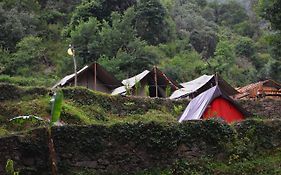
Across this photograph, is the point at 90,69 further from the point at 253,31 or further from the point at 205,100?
the point at 253,31

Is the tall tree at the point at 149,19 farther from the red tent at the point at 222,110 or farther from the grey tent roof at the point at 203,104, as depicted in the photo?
the red tent at the point at 222,110

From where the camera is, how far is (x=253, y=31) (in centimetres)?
6247

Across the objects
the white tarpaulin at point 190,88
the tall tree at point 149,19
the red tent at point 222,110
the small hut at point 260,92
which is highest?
the tall tree at point 149,19

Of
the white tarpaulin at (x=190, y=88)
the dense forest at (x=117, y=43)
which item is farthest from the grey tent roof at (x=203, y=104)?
the dense forest at (x=117, y=43)

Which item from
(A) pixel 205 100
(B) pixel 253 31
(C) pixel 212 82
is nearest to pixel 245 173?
(A) pixel 205 100

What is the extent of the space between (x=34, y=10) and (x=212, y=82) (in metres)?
26.6

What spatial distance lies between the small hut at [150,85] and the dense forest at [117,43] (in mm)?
7675

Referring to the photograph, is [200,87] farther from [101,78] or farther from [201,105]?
[201,105]

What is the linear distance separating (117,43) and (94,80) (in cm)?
1263

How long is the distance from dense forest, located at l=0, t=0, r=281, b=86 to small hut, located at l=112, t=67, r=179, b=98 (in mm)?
7675

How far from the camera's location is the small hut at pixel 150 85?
26.0 meters

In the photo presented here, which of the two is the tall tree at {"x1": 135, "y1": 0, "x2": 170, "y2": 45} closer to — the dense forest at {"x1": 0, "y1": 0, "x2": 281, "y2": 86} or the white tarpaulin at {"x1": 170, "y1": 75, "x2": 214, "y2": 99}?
the dense forest at {"x1": 0, "y1": 0, "x2": 281, "y2": 86}

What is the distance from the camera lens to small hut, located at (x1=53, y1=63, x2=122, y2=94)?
86.4 ft

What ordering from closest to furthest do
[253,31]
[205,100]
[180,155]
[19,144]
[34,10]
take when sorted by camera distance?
1. [19,144]
2. [180,155]
3. [205,100]
4. [34,10]
5. [253,31]
